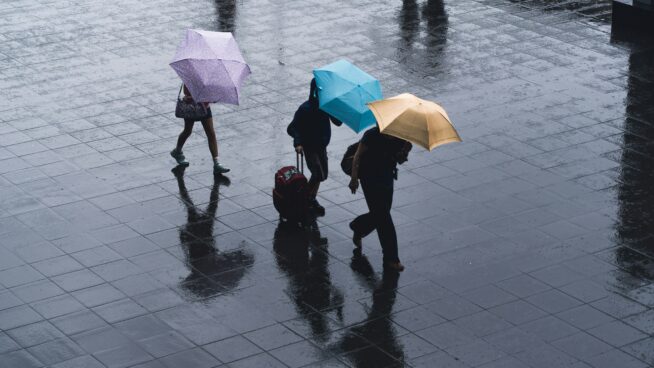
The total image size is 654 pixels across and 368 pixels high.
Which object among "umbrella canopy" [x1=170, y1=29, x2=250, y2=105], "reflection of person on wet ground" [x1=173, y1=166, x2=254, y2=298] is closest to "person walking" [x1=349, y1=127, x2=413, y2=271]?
"reflection of person on wet ground" [x1=173, y1=166, x2=254, y2=298]

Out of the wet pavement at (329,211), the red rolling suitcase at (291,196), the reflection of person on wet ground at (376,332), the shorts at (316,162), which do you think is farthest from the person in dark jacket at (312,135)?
the reflection of person on wet ground at (376,332)

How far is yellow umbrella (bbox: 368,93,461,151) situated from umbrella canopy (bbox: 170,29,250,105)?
92.5 inches

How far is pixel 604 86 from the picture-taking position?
1748cm

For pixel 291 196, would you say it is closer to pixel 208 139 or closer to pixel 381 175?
pixel 381 175

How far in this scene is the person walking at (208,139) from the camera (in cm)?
1447

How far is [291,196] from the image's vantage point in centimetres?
1315

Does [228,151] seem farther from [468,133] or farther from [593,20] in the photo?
[593,20]

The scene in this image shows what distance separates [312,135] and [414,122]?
1.75m

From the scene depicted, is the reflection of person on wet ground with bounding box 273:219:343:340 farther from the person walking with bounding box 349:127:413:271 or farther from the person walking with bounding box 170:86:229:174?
the person walking with bounding box 170:86:229:174

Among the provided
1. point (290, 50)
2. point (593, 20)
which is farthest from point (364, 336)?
point (593, 20)

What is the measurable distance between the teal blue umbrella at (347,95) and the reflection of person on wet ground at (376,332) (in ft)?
5.04

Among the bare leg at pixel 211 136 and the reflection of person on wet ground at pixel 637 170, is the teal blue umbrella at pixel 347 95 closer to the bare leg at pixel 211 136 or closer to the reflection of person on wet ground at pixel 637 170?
the bare leg at pixel 211 136

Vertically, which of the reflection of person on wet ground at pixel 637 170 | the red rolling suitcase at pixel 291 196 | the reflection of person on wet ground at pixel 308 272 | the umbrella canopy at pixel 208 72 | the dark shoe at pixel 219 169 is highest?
the umbrella canopy at pixel 208 72

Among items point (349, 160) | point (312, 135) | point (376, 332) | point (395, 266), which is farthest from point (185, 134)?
point (376, 332)
